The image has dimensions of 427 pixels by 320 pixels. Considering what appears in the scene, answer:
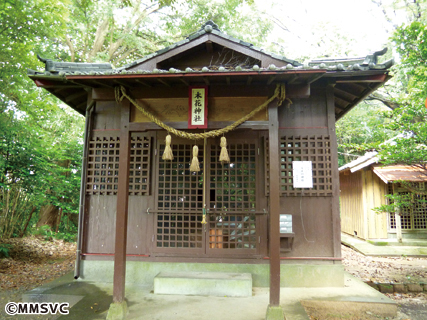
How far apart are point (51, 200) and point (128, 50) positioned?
875cm

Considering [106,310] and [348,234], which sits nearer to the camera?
[106,310]

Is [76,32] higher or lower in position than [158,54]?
higher

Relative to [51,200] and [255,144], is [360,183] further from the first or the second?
[51,200]

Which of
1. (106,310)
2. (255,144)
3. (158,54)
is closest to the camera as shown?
(106,310)

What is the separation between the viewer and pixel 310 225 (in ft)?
19.4

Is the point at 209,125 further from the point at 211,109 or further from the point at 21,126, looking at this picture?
the point at 21,126

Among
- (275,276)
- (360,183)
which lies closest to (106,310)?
(275,276)

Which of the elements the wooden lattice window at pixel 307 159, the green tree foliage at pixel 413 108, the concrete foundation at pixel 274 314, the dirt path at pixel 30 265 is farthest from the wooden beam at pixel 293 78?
the dirt path at pixel 30 265

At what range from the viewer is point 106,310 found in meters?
4.64

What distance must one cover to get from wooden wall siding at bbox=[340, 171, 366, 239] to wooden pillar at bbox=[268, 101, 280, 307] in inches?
422

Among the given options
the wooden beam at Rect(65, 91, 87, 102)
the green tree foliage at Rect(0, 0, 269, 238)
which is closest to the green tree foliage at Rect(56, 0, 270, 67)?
the green tree foliage at Rect(0, 0, 269, 238)

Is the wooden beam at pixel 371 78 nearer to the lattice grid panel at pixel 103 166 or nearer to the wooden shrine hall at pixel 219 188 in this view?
the wooden shrine hall at pixel 219 188

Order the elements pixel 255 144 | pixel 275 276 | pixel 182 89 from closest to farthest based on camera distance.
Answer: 1. pixel 275 276
2. pixel 182 89
3. pixel 255 144

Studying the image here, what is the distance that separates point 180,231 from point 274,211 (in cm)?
254
